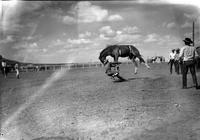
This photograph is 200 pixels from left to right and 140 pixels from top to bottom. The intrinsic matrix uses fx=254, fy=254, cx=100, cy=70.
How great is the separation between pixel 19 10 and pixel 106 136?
2220 mm

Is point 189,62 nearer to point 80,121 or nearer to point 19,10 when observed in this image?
point 80,121

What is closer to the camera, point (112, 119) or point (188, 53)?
point (112, 119)

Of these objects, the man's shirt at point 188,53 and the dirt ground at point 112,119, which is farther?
the man's shirt at point 188,53

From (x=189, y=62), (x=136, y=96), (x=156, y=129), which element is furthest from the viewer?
(x=189, y=62)

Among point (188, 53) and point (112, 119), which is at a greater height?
point (188, 53)

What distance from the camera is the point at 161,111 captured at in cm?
486

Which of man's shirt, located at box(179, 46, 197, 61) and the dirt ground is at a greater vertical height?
man's shirt, located at box(179, 46, 197, 61)

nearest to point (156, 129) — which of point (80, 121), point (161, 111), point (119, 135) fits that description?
point (119, 135)

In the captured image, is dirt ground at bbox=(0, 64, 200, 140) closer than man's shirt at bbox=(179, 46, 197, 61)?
Yes

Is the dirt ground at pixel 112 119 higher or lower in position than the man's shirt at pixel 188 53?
lower

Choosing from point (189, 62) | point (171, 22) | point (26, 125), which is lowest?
point (26, 125)

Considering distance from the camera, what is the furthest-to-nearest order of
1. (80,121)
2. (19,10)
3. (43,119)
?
(43,119) → (80,121) → (19,10)

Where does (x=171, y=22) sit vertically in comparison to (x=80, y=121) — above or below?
above

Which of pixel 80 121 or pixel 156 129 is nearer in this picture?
pixel 156 129
